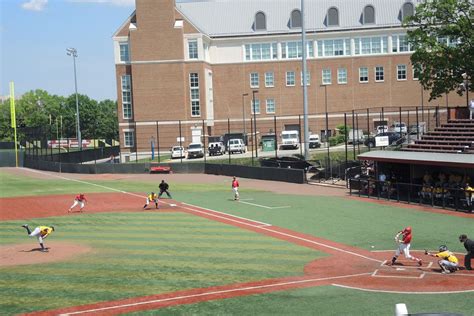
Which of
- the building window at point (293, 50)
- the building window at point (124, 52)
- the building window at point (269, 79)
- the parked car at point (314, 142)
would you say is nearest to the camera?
the parked car at point (314, 142)

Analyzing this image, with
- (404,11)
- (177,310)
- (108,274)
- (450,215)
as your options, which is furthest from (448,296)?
(404,11)

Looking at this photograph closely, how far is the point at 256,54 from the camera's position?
8831cm

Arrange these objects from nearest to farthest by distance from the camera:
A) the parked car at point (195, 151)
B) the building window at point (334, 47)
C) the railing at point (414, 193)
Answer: the railing at point (414, 193)
the parked car at point (195, 151)
the building window at point (334, 47)

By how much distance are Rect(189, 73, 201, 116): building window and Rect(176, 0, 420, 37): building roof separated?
27.0ft

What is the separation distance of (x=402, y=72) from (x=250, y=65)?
835 inches

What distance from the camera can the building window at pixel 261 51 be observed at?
8809cm

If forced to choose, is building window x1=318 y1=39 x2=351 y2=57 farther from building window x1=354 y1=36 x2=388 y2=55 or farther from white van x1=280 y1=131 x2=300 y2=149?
white van x1=280 y1=131 x2=300 y2=149

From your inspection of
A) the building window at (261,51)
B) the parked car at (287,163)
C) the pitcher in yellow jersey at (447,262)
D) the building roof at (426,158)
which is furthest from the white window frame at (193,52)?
the pitcher in yellow jersey at (447,262)

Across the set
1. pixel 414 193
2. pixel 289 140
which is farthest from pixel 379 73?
pixel 414 193

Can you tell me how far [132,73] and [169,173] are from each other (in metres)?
27.4

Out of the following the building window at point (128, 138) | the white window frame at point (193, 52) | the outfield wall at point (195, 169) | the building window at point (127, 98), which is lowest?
the outfield wall at point (195, 169)

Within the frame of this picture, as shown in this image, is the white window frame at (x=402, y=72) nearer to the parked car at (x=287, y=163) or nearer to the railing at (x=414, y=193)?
the parked car at (x=287, y=163)

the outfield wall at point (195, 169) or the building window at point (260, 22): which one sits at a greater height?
the building window at point (260, 22)

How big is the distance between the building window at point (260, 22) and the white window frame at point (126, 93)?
65.9 ft
